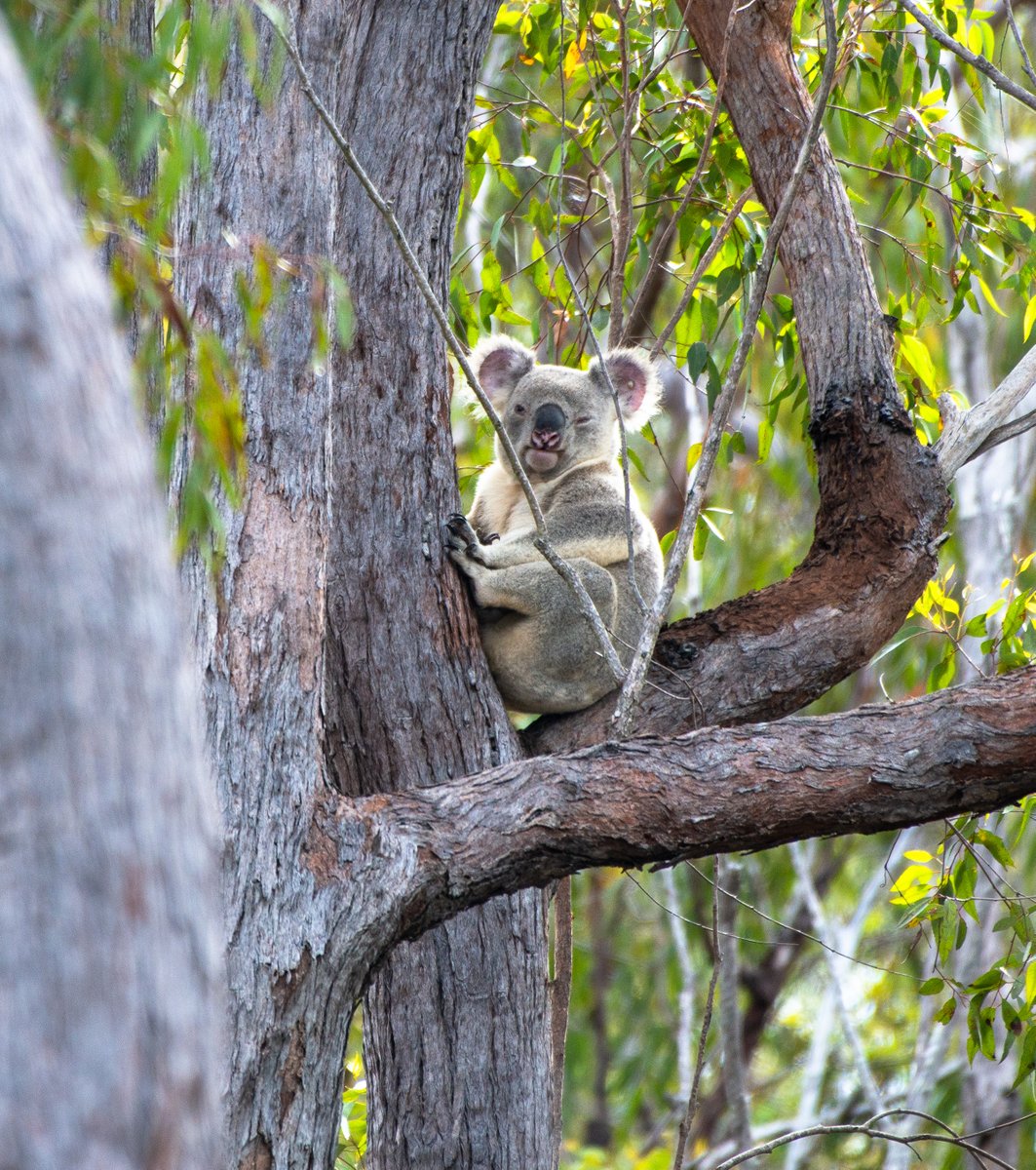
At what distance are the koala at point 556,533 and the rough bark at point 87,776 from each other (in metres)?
2.10

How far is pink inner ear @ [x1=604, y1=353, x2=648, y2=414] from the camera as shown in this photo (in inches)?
169

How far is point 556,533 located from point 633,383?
0.72 metres

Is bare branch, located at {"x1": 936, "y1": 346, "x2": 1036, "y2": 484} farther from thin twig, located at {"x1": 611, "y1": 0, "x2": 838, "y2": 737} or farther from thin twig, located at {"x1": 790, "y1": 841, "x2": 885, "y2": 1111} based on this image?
thin twig, located at {"x1": 790, "y1": 841, "x2": 885, "y2": 1111}

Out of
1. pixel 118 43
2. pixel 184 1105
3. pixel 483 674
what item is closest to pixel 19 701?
pixel 184 1105

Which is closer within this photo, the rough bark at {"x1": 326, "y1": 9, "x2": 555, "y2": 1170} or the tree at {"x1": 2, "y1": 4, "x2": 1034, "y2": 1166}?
the tree at {"x1": 2, "y1": 4, "x2": 1034, "y2": 1166}

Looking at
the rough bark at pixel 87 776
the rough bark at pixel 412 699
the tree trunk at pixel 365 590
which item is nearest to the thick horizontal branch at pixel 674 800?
the tree trunk at pixel 365 590

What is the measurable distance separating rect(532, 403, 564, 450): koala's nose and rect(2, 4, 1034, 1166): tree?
1.04 m

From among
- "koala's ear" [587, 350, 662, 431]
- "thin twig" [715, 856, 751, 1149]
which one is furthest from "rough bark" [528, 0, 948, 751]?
"thin twig" [715, 856, 751, 1149]

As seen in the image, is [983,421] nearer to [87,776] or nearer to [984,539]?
[87,776]

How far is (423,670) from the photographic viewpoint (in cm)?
283

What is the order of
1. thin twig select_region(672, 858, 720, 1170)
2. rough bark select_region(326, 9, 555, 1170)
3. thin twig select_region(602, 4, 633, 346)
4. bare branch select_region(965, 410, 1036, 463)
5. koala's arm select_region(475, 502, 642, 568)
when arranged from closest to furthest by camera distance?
1. thin twig select_region(672, 858, 720, 1170)
2. rough bark select_region(326, 9, 555, 1170)
3. bare branch select_region(965, 410, 1036, 463)
4. thin twig select_region(602, 4, 633, 346)
5. koala's arm select_region(475, 502, 642, 568)

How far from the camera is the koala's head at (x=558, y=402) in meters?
4.26

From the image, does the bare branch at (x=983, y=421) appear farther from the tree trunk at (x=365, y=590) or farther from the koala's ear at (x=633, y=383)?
the koala's ear at (x=633, y=383)

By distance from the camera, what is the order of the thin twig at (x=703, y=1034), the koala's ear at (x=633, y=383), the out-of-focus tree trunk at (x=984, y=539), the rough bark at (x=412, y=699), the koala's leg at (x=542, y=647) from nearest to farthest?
the thin twig at (x=703, y=1034) → the rough bark at (x=412, y=699) → the koala's leg at (x=542, y=647) → the koala's ear at (x=633, y=383) → the out-of-focus tree trunk at (x=984, y=539)
